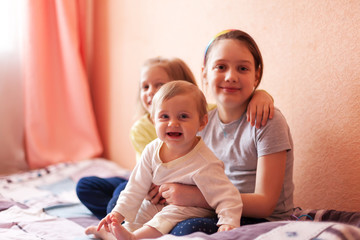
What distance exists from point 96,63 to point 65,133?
0.52m

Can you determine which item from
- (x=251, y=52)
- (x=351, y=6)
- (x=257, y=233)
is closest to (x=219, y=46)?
(x=251, y=52)

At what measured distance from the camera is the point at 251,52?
1270 millimetres

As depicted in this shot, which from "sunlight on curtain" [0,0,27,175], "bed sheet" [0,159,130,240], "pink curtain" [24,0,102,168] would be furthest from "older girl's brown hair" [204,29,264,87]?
"sunlight on curtain" [0,0,27,175]

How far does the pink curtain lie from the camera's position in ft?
7.73

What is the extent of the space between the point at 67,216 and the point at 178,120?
75cm

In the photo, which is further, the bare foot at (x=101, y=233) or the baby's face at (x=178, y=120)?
the bare foot at (x=101, y=233)

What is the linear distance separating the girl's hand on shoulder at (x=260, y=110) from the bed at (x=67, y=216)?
311mm

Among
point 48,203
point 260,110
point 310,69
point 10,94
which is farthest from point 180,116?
point 10,94

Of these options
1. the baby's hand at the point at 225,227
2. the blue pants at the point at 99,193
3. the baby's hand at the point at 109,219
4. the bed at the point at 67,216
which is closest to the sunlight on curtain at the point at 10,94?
the bed at the point at 67,216

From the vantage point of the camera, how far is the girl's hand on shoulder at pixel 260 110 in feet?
4.00

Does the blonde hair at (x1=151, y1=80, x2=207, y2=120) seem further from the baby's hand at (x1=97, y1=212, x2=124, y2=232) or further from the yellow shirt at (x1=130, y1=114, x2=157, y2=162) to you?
the yellow shirt at (x1=130, y1=114, x2=157, y2=162)

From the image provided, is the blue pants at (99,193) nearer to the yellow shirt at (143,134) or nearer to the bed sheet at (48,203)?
the bed sheet at (48,203)

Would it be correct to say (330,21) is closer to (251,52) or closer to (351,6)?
(351,6)

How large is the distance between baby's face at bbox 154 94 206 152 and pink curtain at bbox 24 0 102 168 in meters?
1.50
